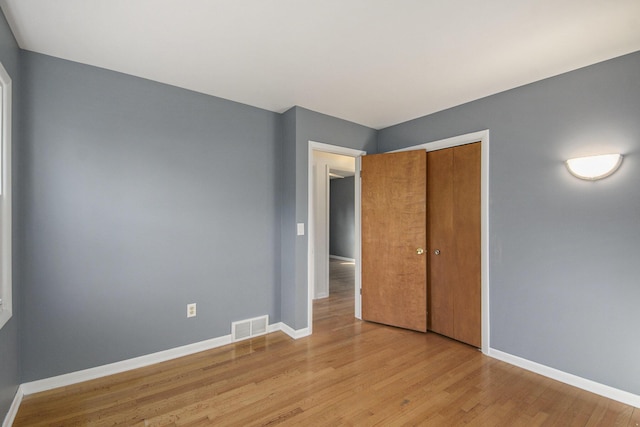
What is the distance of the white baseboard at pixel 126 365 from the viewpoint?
2152 millimetres

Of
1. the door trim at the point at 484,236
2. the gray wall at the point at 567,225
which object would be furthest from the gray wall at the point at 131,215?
the gray wall at the point at 567,225

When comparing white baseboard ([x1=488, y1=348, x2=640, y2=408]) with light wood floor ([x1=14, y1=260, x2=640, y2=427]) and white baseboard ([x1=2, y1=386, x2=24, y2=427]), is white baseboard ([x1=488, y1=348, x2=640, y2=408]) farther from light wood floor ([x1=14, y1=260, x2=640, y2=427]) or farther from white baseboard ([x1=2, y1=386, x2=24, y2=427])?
white baseboard ([x1=2, y1=386, x2=24, y2=427])

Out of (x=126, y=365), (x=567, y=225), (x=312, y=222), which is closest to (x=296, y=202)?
(x=312, y=222)

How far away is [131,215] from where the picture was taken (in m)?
2.50

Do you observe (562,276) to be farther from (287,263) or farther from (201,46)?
(201,46)

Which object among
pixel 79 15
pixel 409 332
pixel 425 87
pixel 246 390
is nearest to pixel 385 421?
pixel 246 390

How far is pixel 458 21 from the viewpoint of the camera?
1775 mm

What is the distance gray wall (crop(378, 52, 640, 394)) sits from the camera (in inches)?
83.2

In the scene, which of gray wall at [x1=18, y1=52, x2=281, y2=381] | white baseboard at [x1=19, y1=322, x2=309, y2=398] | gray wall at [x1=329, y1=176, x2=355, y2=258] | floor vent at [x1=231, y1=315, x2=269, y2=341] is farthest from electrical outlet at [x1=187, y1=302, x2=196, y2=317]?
gray wall at [x1=329, y1=176, x2=355, y2=258]

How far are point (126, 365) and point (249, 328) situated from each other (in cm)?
112

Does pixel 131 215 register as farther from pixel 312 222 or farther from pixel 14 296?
pixel 312 222

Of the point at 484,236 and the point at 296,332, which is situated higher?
the point at 484,236

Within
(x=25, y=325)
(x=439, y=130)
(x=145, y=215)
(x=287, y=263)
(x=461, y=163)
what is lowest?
(x=25, y=325)

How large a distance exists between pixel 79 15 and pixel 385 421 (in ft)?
10.6
